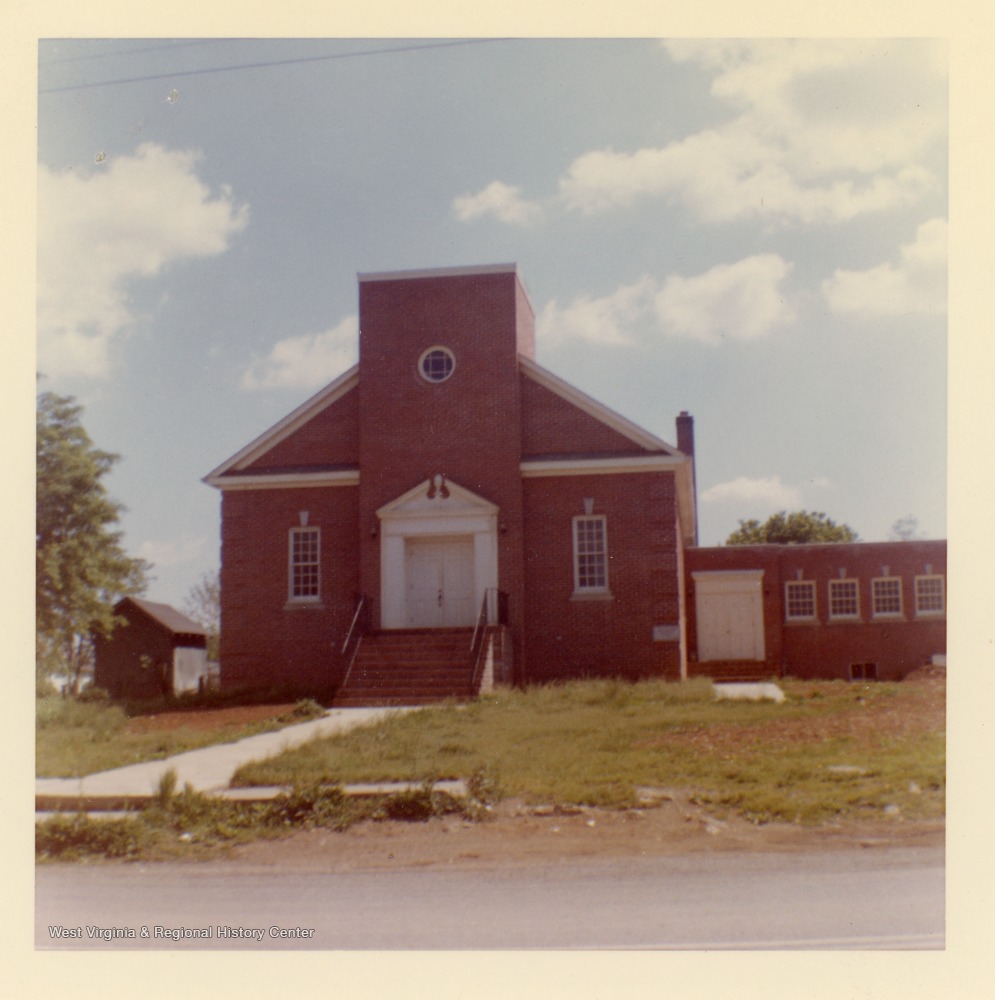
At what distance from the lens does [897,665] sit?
28.0m

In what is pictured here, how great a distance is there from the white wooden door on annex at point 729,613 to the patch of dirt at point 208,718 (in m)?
14.9

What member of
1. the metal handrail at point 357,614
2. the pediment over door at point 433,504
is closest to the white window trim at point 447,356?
the pediment over door at point 433,504

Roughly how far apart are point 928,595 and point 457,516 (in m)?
14.8

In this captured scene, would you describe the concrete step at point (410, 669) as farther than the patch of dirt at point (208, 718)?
Yes

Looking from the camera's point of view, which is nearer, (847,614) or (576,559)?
(576,559)

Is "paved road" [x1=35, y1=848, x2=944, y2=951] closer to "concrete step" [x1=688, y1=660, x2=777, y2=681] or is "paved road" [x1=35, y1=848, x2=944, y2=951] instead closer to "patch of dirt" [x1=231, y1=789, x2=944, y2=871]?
"patch of dirt" [x1=231, y1=789, x2=944, y2=871]

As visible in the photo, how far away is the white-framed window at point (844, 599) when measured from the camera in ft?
93.3

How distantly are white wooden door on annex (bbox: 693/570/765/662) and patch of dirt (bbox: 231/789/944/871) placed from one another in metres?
20.9

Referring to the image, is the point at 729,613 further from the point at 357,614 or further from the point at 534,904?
the point at 534,904

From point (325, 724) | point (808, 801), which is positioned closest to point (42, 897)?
point (808, 801)

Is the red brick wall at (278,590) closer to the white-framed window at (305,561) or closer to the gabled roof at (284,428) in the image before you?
the white-framed window at (305,561)

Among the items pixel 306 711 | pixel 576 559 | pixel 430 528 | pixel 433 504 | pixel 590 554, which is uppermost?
Answer: pixel 433 504

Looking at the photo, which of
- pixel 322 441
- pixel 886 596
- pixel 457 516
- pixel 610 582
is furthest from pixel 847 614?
pixel 322 441

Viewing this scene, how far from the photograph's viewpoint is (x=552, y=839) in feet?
25.9
